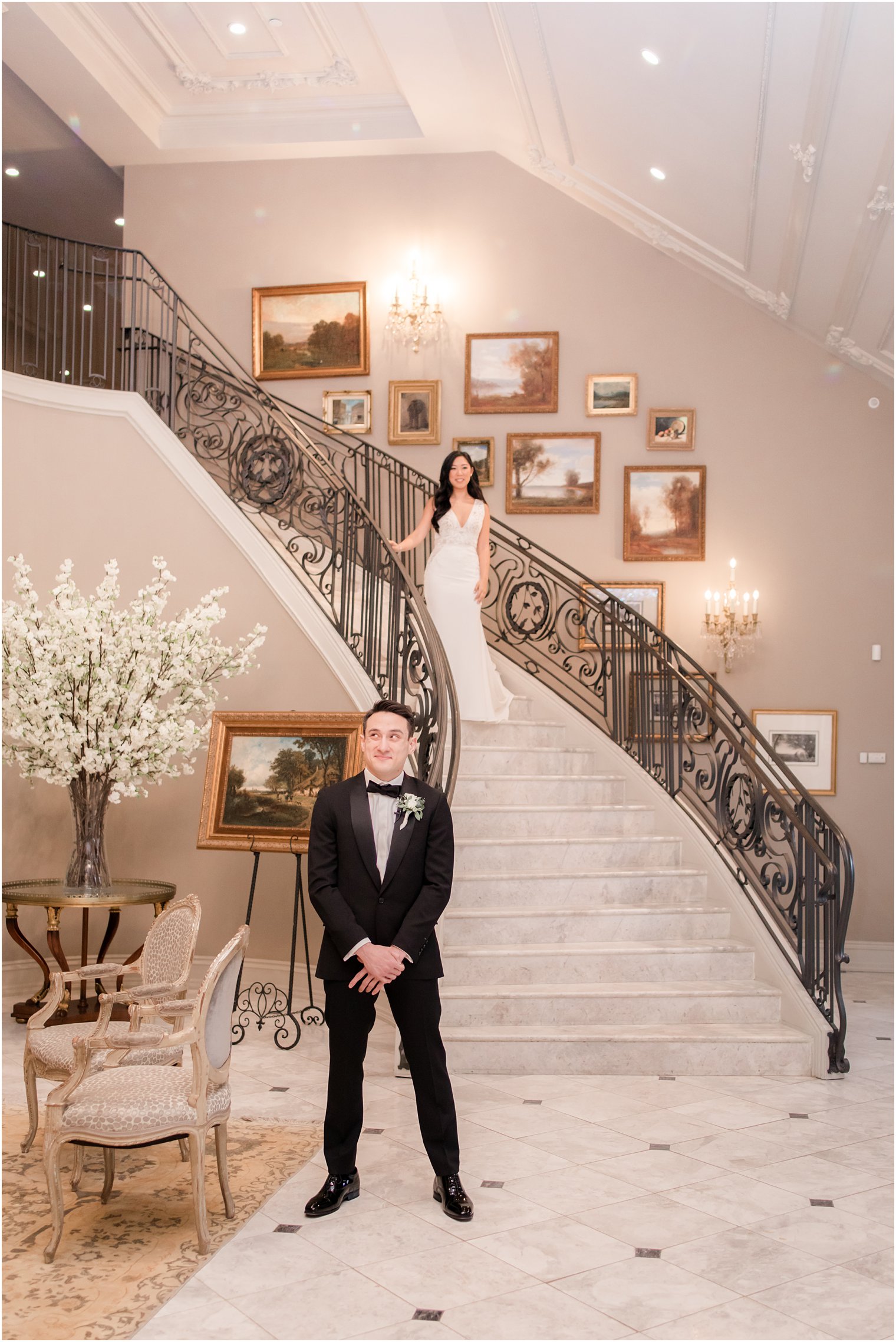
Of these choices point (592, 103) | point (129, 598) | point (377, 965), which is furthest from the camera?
point (592, 103)

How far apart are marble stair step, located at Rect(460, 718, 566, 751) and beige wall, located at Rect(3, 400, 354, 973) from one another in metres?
0.89

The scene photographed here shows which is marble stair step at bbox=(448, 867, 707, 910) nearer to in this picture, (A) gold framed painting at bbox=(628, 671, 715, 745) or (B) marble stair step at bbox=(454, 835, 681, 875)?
(B) marble stair step at bbox=(454, 835, 681, 875)

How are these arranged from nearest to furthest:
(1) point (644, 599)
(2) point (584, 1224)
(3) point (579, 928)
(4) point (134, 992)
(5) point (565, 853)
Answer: (2) point (584, 1224) < (4) point (134, 992) < (3) point (579, 928) < (5) point (565, 853) < (1) point (644, 599)

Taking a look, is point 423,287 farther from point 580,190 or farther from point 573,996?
point 573,996

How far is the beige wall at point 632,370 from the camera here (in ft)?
29.7

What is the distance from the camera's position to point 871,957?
28.7 feet

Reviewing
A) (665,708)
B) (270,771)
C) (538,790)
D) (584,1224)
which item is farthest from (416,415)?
(584,1224)

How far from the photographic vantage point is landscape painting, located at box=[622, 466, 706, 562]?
926cm

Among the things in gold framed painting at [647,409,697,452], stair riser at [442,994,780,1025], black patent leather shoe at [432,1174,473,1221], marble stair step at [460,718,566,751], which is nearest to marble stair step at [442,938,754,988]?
stair riser at [442,994,780,1025]

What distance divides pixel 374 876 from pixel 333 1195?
1.13 meters

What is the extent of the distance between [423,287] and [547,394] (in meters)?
1.57

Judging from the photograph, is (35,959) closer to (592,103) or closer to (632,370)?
(632,370)

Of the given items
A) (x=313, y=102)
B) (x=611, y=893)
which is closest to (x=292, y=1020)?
(x=611, y=893)

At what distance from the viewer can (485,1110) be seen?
15.6 feet
